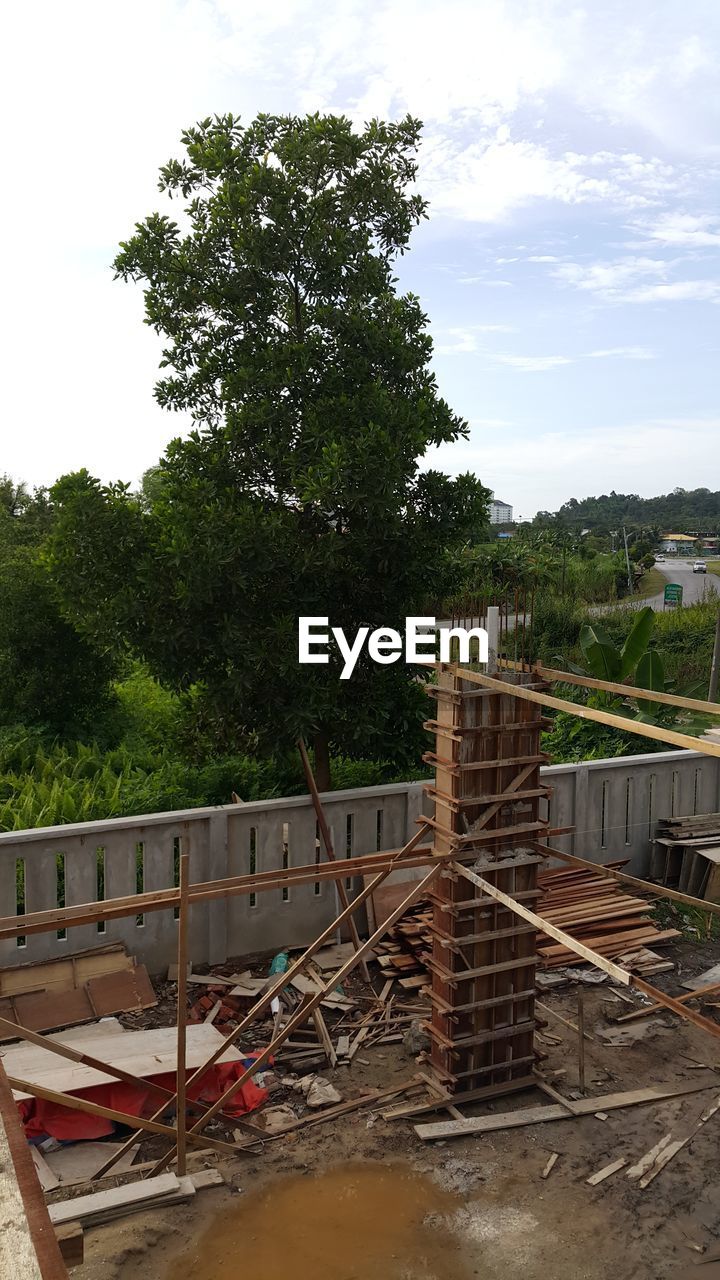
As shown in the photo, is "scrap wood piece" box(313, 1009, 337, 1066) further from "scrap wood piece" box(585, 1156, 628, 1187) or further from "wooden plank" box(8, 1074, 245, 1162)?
"scrap wood piece" box(585, 1156, 628, 1187)

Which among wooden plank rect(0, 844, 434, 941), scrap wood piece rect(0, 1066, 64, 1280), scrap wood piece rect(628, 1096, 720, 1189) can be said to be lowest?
scrap wood piece rect(628, 1096, 720, 1189)

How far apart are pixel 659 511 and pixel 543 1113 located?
469ft

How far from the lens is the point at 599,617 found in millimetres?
28172

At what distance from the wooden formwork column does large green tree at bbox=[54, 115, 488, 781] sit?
3.13 m

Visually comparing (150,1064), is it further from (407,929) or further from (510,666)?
(510,666)

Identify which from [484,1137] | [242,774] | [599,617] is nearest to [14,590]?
[242,774]

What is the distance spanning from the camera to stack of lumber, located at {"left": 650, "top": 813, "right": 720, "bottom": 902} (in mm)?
11359

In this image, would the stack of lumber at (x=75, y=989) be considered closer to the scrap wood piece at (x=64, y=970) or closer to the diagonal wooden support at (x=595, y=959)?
the scrap wood piece at (x=64, y=970)

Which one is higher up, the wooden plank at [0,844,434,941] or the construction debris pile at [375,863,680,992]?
the wooden plank at [0,844,434,941]

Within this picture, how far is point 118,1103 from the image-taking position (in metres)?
7.09

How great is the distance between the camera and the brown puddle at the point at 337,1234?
18.7 feet

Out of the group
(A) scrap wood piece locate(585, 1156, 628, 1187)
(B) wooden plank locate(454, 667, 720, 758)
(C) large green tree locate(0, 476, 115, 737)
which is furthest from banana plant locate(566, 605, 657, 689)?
→ (A) scrap wood piece locate(585, 1156, 628, 1187)

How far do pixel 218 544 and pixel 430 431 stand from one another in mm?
2763

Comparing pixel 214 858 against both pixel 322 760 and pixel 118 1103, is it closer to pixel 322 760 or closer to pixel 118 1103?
pixel 322 760
